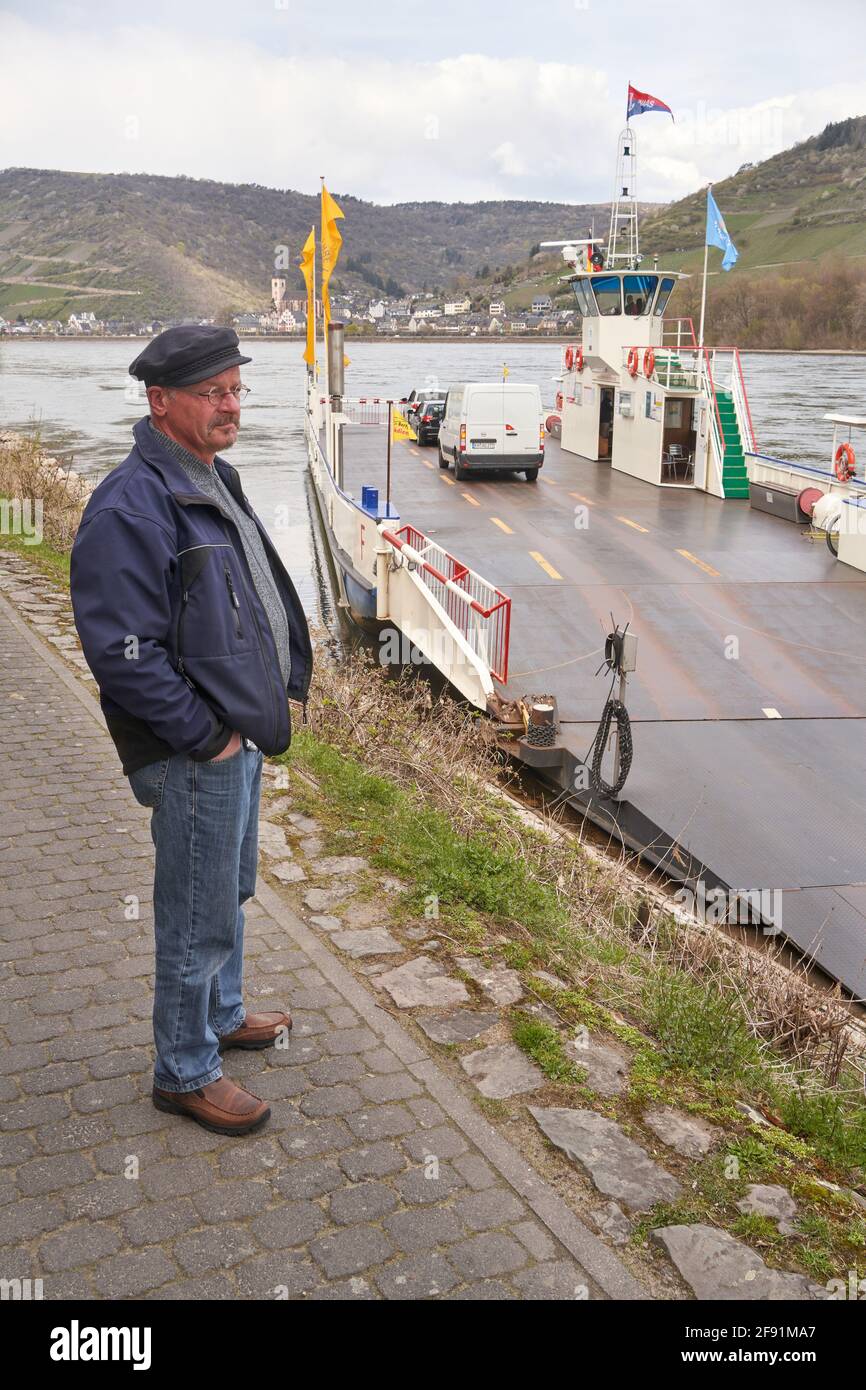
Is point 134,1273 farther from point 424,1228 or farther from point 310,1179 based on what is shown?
point 424,1228

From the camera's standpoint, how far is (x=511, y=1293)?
3074 mm

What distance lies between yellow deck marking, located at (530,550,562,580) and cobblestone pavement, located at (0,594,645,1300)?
36.4 feet

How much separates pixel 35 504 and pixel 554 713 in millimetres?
8406

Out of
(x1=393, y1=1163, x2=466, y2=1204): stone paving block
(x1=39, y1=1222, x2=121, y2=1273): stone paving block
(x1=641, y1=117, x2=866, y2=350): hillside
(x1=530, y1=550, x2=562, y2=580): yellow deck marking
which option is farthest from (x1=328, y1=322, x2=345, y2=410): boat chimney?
(x1=641, y1=117, x2=866, y2=350): hillside

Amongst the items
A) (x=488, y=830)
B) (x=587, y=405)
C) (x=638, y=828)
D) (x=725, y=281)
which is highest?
(x=725, y=281)

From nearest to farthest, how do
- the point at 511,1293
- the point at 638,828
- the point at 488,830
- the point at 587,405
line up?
the point at 511,1293 < the point at 488,830 < the point at 638,828 < the point at 587,405

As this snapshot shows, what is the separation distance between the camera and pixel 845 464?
18.8 metres

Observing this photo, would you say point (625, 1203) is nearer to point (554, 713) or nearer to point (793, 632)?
point (554, 713)

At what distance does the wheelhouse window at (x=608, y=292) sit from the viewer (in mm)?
26375

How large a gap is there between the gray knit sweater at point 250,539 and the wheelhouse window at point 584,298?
25121 millimetres

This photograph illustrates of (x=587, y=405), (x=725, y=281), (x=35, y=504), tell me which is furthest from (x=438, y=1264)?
(x=725, y=281)

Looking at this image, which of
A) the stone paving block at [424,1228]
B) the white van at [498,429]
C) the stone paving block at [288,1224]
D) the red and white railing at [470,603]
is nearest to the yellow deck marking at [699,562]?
the red and white railing at [470,603]

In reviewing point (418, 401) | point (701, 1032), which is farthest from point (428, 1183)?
point (418, 401)

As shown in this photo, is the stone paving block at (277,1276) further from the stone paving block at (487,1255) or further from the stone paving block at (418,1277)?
the stone paving block at (487,1255)
